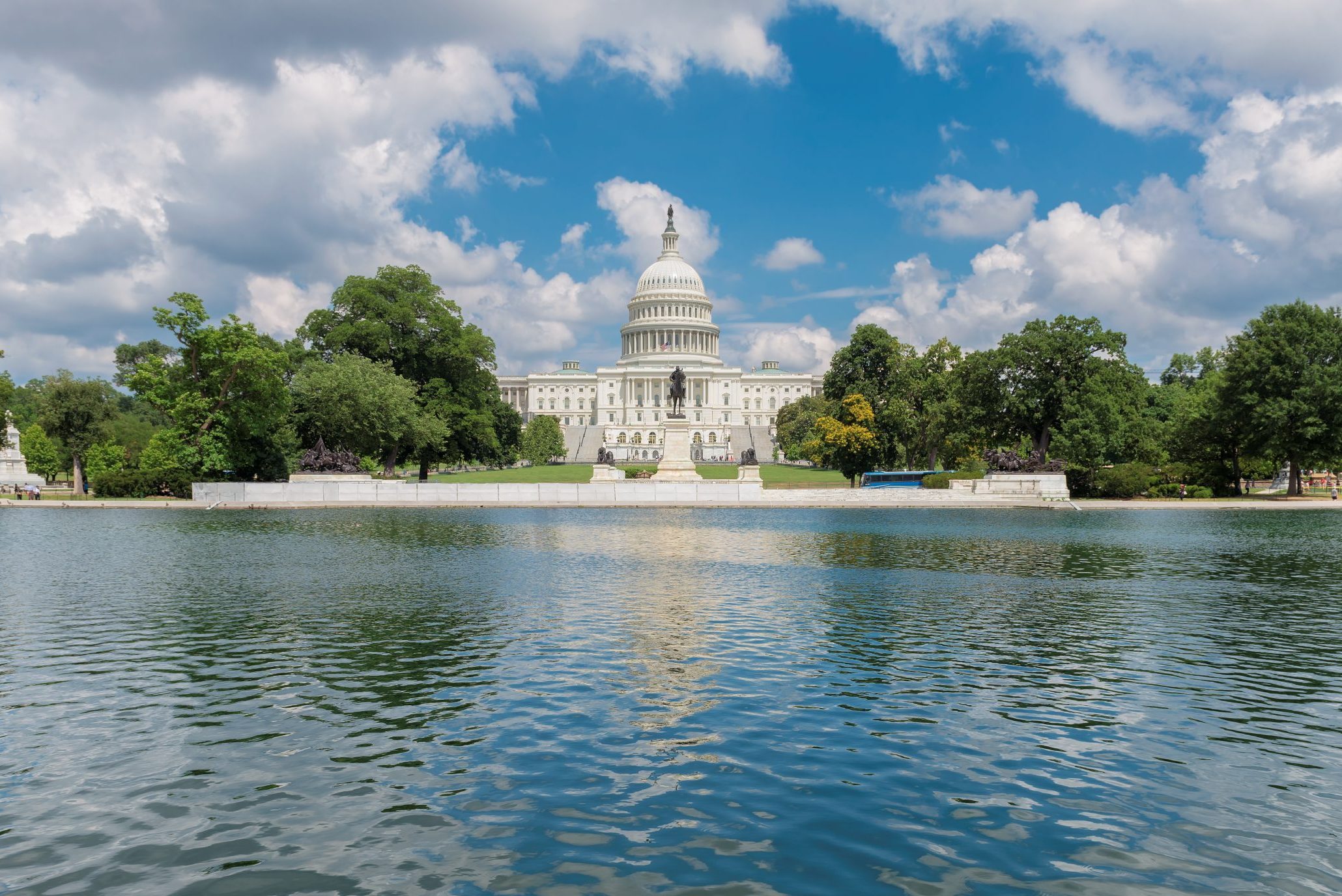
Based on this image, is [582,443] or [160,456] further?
[582,443]

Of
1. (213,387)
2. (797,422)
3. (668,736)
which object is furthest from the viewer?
(797,422)

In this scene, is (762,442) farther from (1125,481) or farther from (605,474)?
(1125,481)

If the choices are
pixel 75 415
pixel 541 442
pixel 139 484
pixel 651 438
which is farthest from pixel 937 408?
pixel 651 438

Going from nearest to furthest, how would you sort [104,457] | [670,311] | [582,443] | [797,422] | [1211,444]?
1. [1211,444]
2. [104,457]
3. [797,422]
4. [582,443]
5. [670,311]

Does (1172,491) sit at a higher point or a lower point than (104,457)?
lower

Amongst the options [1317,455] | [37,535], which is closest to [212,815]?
[37,535]

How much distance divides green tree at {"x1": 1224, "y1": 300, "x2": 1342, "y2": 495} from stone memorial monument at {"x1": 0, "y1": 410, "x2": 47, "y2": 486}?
8942cm

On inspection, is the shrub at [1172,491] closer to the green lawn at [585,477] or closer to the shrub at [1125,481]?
the shrub at [1125,481]

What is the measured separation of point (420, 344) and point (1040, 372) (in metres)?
45.2

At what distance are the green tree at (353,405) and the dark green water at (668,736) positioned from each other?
37467 millimetres

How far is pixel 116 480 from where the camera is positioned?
193ft

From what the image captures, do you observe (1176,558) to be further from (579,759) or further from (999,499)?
(999,499)

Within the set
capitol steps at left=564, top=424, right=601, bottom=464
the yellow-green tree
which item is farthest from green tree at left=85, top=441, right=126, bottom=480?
capitol steps at left=564, top=424, right=601, bottom=464

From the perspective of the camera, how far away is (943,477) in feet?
207
